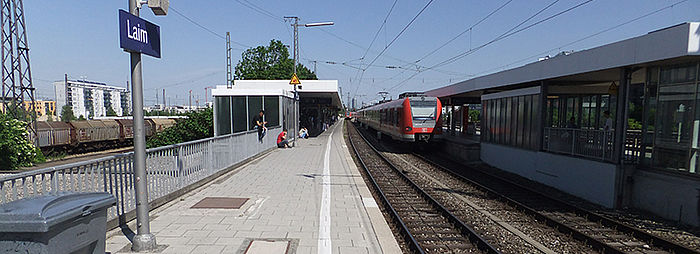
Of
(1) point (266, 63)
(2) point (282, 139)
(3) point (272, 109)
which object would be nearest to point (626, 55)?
(3) point (272, 109)

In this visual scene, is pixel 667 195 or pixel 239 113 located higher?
pixel 239 113

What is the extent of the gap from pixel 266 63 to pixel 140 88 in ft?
218

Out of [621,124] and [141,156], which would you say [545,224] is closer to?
[621,124]

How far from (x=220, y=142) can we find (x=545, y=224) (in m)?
8.11

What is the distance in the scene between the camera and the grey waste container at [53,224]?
99.9 inches

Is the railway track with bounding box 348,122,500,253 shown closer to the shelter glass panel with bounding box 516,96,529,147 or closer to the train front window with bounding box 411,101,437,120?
the shelter glass panel with bounding box 516,96,529,147

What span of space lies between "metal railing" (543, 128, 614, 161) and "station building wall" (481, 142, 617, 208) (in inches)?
12.9

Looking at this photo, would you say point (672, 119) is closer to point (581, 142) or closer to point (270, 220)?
point (581, 142)

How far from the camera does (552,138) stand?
36.6 ft

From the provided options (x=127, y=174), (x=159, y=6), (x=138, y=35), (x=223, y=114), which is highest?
(x=159, y=6)

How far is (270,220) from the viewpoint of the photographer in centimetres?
594

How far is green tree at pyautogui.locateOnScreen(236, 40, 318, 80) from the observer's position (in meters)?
65.9

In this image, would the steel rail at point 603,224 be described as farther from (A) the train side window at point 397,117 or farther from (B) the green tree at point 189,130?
(B) the green tree at point 189,130

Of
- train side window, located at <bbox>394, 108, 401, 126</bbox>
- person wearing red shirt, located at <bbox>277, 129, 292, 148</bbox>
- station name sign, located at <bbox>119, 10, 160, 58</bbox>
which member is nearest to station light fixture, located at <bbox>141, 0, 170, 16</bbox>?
station name sign, located at <bbox>119, 10, 160, 58</bbox>
